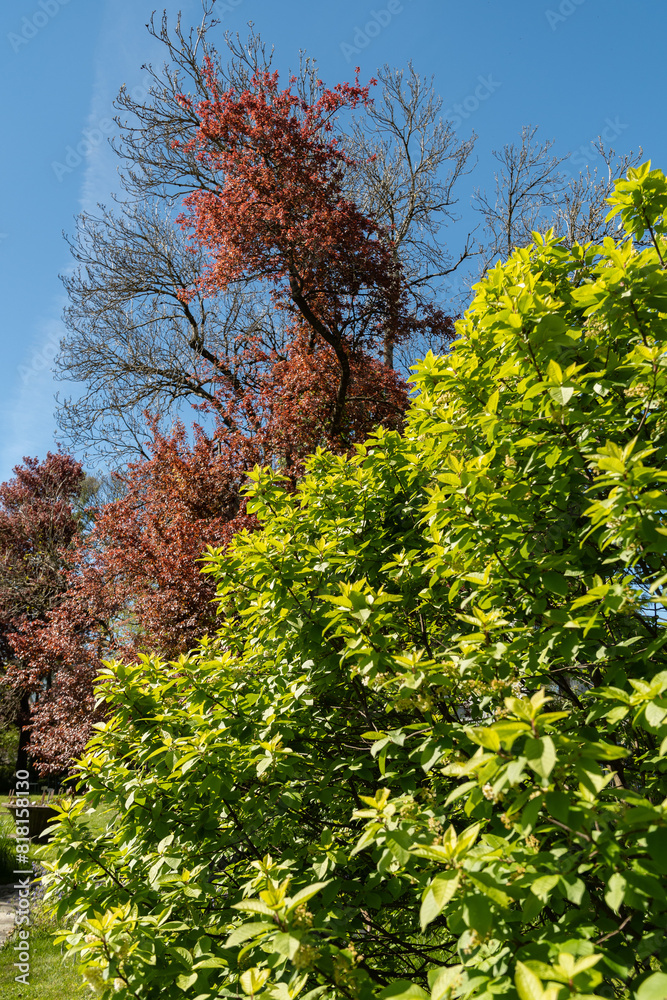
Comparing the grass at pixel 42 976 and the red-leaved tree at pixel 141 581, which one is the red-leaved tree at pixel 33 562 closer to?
the red-leaved tree at pixel 141 581

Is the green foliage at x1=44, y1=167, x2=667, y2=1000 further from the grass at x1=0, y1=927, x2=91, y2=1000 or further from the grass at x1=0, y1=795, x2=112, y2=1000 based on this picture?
the grass at x1=0, y1=927, x2=91, y2=1000

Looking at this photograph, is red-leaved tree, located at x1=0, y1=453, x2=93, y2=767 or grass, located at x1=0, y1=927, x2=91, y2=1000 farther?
red-leaved tree, located at x1=0, y1=453, x2=93, y2=767

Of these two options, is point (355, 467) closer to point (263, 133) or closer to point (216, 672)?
point (216, 672)

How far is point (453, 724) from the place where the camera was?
82.8 inches

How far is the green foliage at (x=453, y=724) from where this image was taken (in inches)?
56.3

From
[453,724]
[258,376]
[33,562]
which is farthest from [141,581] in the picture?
[33,562]

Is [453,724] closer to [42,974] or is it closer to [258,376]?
[42,974]

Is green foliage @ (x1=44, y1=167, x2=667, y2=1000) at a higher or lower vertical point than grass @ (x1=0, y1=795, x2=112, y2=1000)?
higher

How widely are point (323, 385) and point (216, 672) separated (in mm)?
7586

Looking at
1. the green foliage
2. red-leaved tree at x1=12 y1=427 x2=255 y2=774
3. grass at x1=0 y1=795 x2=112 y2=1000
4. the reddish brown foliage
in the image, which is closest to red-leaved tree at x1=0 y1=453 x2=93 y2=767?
red-leaved tree at x1=12 y1=427 x2=255 y2=774

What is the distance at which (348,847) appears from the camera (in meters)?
2.31

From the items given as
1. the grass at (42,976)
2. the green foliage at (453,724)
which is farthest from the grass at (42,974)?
the green foliage at (453,724)

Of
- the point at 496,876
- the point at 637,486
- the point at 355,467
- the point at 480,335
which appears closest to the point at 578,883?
the point at 496,876

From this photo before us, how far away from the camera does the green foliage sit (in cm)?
143
